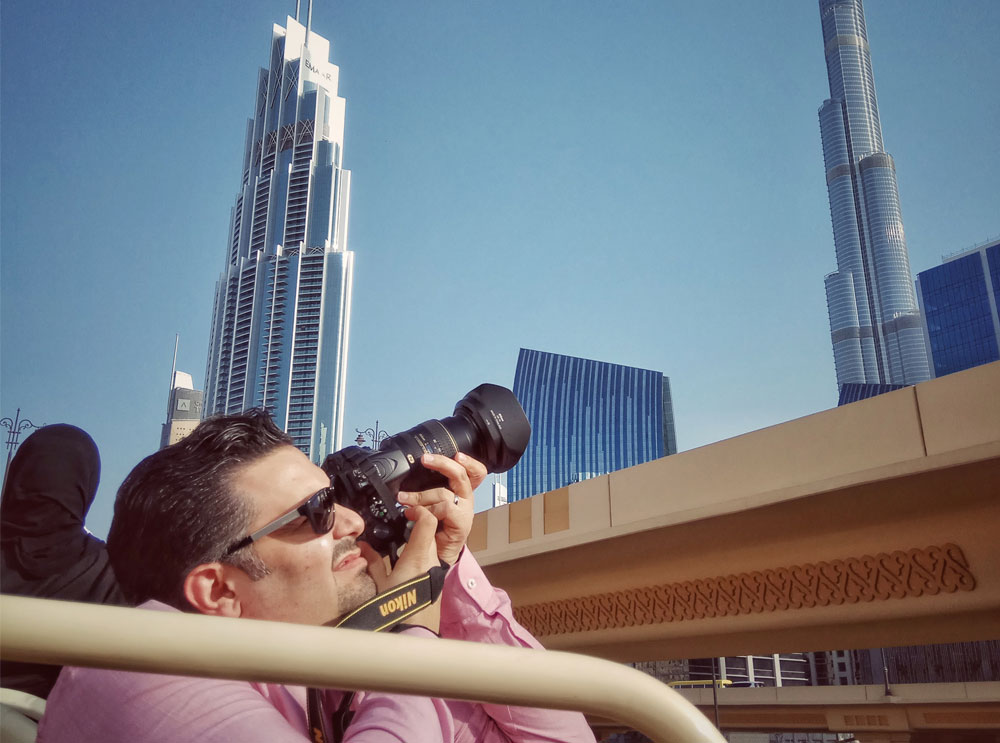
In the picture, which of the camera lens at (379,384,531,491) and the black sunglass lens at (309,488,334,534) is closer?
the black sunglass lens at (309,488,334,534)

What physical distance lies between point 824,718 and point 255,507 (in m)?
25.9

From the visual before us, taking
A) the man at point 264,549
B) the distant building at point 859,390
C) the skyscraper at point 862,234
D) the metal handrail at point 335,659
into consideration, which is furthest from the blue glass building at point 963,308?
the metal handrail at point 335,659

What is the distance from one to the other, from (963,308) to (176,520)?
254 ft

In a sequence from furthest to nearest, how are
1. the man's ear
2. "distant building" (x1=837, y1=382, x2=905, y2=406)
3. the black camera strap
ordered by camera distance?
"distant building" (x1=837, y1=382, x2=905, y2=406), the man's ear, the black camera strap

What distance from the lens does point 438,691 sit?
0.54m

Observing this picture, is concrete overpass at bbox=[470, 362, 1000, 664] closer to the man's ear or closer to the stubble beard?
the stubble beard

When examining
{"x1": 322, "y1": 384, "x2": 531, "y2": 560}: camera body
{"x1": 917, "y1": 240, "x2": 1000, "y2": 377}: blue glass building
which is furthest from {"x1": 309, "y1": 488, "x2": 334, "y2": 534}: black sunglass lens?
{"x1": 917, "y1": 240, "x2": 1000, "y2": 377}: blue glass building

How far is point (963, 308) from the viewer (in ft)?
224

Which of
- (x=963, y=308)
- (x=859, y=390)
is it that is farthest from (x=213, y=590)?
(x=859, y=390)

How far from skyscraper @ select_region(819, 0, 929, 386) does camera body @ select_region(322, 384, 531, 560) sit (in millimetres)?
118694

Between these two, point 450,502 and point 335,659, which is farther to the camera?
point 450,502

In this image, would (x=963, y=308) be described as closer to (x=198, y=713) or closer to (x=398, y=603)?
(x=398, y=603)

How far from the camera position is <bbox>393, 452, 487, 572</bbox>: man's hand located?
4.82 ft

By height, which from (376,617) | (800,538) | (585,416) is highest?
(585,416)
